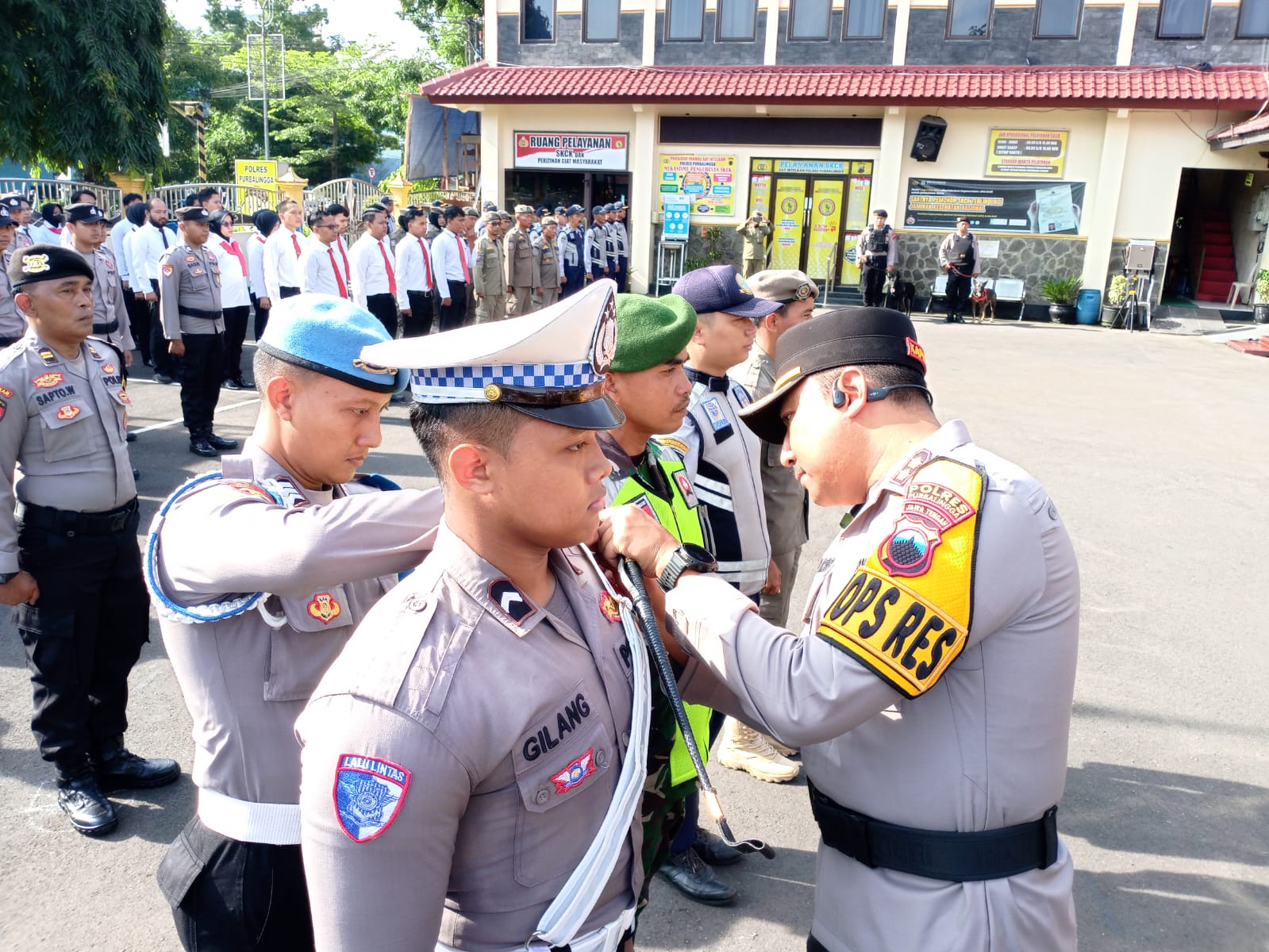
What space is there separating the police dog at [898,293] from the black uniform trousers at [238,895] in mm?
17942

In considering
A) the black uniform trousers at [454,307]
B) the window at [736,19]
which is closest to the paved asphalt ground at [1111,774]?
the black uniform trousers at [454,307]

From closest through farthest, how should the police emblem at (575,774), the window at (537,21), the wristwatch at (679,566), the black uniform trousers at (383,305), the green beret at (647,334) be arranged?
the police emblem at (575,774), the wristwatch at (679,566), the green beret at (647,334), the black uniform trousers at (383,305), the window at (537,21)

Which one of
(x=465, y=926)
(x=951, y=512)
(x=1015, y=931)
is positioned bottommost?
(x=1015, y=931)

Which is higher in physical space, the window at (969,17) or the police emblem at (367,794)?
the window at (969,17)

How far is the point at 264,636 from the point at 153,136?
839 inches

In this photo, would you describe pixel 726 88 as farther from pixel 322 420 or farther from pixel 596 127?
pixel 322 420

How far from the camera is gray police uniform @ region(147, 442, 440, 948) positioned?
1602mm

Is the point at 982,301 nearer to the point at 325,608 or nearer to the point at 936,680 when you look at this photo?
the point at 936,680

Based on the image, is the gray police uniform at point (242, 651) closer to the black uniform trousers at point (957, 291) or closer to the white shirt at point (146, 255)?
the white shirt at point (146, 255)

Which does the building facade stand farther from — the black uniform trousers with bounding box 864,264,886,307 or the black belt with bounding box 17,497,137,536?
the black belt with bounding box 17,497,137,536

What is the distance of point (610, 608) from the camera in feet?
4.88

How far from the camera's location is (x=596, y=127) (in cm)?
2075

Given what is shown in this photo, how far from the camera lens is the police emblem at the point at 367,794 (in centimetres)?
111

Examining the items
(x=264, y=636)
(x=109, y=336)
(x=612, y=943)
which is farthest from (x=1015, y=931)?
(x=109, y=336)
